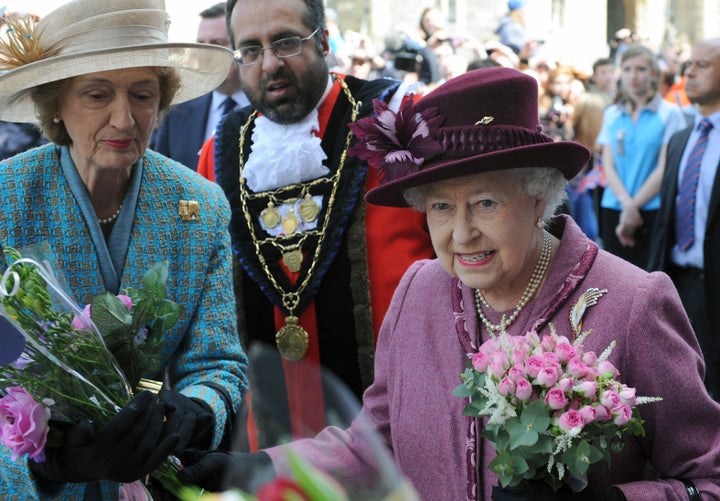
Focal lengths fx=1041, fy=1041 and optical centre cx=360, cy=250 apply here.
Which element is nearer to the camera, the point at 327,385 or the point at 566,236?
the point at 327,385

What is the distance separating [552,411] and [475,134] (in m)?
0.73

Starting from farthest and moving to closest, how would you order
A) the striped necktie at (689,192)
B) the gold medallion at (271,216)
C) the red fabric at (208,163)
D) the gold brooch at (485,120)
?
the striped necktie at (689,192) → the red fabric at (208,163) → the gold medallion at (271,216) → the gold brooch at (485,120)

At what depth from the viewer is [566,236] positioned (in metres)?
2.58

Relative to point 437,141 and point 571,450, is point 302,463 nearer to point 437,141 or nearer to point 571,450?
point 571,450

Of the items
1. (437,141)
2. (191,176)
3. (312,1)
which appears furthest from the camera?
(312,1)

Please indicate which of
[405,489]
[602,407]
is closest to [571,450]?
[602,407]

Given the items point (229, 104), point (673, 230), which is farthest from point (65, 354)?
point (673, 230)

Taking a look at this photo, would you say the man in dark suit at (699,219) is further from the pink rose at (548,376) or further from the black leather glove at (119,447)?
the black leather glove at (119,447)

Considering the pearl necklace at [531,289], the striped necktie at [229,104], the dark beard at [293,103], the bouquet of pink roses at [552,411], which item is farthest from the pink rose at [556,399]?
the striped necktie at [229,104]

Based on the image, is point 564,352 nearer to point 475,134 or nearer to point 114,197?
point 475,134

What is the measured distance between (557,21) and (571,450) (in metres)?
31.3

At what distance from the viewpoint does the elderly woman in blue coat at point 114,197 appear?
105 inches

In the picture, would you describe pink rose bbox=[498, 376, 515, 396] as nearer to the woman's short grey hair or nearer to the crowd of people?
the crowd of people

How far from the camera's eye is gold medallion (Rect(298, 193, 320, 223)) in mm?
3957
